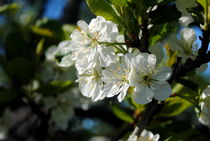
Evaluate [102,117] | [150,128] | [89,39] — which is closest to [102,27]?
[89,39]

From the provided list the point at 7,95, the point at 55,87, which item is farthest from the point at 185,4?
the point at 7,95

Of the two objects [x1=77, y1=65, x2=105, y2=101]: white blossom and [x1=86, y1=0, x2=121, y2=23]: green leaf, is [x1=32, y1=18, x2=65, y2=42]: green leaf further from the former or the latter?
[x1=86, y1=0, x2=121, y2=23]: green leaf

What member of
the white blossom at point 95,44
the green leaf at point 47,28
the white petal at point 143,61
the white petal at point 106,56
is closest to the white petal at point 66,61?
the white blossom at point 95,44

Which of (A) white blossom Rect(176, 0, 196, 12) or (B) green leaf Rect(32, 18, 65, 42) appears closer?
(A) white blossom Rect(176, 0, 196, 12)

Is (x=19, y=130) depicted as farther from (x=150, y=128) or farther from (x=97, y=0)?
(x=97, y=0)

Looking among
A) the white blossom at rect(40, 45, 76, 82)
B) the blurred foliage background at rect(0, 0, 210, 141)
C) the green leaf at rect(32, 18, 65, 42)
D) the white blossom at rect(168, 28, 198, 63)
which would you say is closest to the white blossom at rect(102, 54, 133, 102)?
the white blossom at rect(168, 28, 198, 63)

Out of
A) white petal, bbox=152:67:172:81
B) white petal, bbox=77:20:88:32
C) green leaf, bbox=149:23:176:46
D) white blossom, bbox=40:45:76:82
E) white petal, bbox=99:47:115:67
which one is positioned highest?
white petal, bbox=77:20:88:32

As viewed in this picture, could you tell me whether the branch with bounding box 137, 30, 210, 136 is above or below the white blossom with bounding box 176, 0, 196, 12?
below
